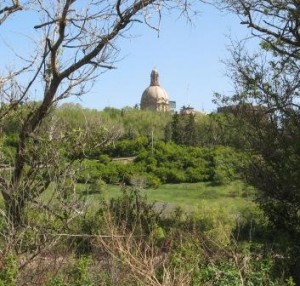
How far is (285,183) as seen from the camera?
11.1 meters

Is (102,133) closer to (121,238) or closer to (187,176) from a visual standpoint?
(121,238)

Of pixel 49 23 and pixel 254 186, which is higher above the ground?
pixel 49 23

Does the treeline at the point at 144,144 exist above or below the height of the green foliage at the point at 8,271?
above

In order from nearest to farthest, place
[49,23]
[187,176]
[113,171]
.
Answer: [49,23], [113,171], [187,176]

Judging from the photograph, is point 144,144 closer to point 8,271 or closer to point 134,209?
point 134,209

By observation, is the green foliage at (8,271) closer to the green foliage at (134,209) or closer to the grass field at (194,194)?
the green foliage at (134,209)

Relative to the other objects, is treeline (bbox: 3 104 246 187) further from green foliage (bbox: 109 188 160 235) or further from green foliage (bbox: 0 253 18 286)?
green foliage (bbox: 0 253 18 286)

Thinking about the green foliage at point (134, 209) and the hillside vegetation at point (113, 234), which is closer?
the hillside vegetation at point (113, 234)

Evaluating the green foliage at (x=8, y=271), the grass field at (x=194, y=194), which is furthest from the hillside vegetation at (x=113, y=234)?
the grass field at (x=194, y=194)

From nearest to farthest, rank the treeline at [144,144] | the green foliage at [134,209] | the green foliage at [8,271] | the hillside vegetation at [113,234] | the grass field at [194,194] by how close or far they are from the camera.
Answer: the green foliage at [8,271], the hillside vegetation at [113,234], the treeline at [144,144], the green foliage at [134,209], the grass field at [194,194]

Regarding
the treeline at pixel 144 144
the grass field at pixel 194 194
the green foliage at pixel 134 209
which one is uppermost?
→ the treeline at pixel 144 144

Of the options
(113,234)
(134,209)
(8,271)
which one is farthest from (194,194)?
(8,271)

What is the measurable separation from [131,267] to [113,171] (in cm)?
1958

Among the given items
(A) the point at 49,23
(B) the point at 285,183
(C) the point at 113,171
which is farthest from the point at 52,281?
(C) the point at 113,171
